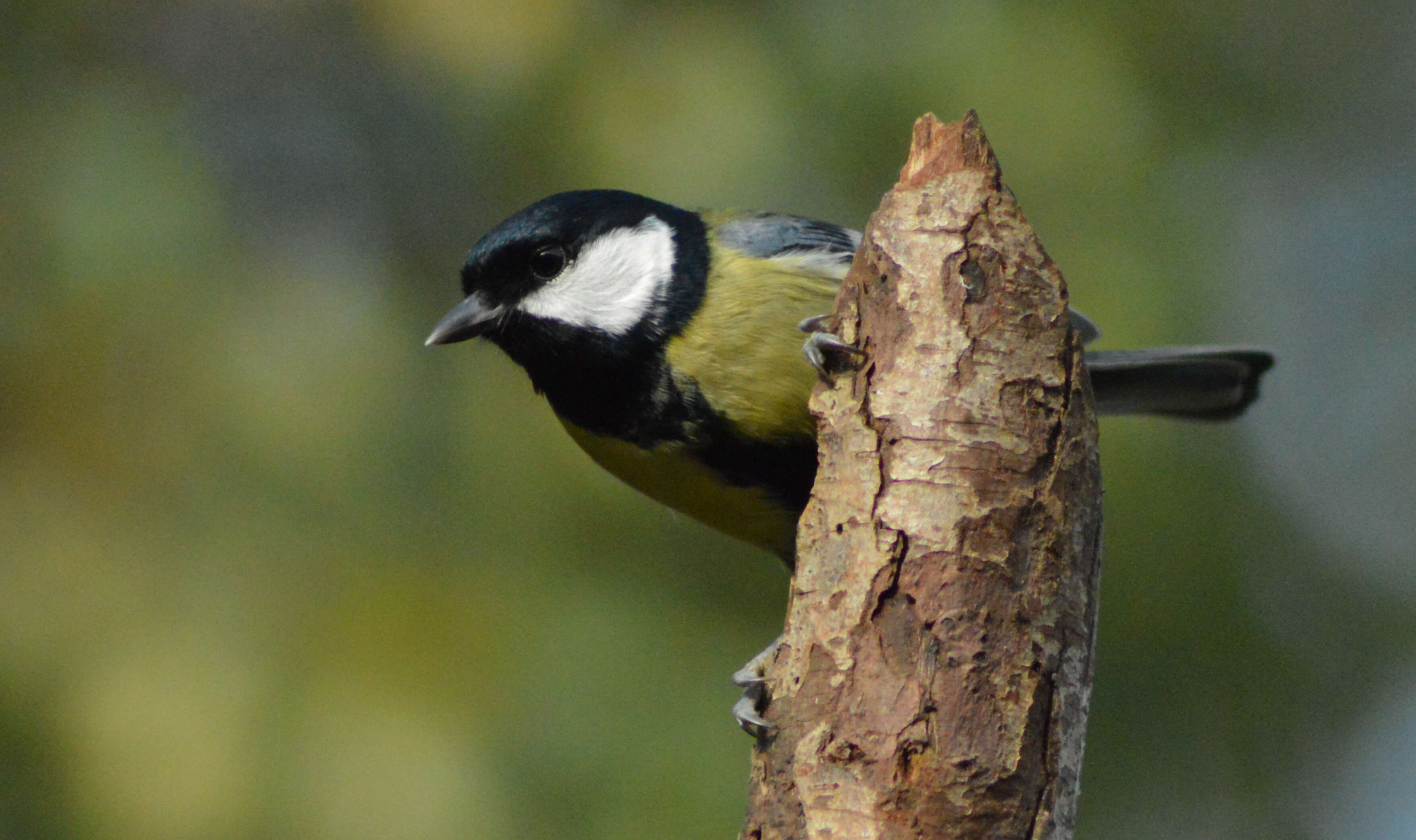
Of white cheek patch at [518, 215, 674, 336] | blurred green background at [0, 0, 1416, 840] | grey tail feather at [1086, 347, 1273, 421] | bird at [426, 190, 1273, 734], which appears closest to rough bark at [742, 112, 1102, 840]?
bird at [426, 190, 1273, 734]

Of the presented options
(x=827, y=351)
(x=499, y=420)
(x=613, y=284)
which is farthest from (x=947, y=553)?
(x=499, y=420)

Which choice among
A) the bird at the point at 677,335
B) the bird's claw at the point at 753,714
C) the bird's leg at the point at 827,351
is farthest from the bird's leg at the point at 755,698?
the bird at the point at 677,335

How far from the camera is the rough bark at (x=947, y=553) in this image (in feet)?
3.67

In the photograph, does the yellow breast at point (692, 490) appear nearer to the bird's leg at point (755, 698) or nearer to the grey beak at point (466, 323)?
the grey beak at point (466, 323)

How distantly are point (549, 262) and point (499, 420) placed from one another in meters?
0.82

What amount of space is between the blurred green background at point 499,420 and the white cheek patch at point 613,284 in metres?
0.71

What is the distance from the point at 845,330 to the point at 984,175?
214 millimetres

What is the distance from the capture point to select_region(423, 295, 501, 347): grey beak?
6.47ft

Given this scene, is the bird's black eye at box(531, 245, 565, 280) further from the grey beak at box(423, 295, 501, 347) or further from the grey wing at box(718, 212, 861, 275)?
the grey wing at box(718, 212, 861, 275)

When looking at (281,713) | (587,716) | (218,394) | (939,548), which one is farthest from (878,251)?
(218,394)

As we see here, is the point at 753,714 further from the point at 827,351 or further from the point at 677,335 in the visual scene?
the point at 677,335

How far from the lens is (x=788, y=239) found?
2.00 meters

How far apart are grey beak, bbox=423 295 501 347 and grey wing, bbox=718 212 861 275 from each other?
41 centimetres

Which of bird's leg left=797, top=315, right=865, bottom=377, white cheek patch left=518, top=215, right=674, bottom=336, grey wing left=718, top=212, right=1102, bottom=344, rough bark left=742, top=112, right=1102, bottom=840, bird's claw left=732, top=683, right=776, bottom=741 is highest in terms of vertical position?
grey wing left=718, top=212, right=1102, bottom=344
